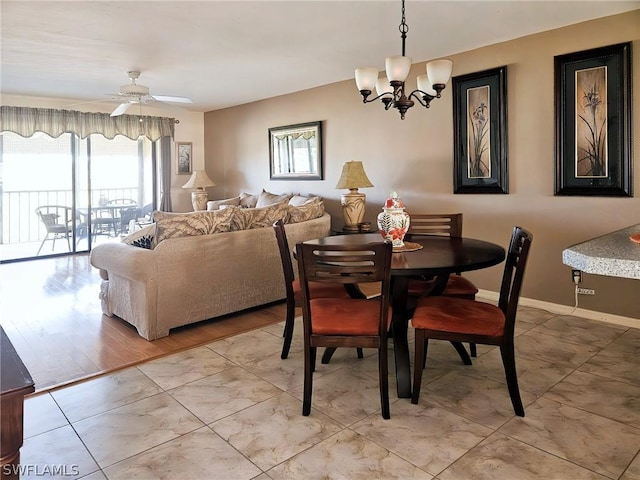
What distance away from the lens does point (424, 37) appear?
3803 millimetres

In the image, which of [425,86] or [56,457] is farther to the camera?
[425,86]

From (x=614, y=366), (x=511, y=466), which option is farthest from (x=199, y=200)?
(x=511, y=466)

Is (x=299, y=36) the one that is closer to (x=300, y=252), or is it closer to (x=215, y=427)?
(x=300, y=252)

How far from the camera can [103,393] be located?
2461 mm

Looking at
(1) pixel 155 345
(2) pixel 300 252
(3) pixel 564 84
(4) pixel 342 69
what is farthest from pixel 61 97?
(3) pixel 564 84

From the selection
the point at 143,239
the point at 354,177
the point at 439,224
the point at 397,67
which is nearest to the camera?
the point at 397,67

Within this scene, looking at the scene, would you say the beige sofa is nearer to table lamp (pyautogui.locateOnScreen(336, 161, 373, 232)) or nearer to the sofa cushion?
the sofa cushion

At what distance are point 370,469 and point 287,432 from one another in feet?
1.49

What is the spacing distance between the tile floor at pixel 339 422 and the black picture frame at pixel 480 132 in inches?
69.2

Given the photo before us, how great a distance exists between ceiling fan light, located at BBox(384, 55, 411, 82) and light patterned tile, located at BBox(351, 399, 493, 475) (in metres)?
1.87

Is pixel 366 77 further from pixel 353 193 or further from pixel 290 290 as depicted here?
pixel 353 193

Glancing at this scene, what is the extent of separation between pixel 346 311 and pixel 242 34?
102 inches

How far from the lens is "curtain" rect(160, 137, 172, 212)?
754 cm

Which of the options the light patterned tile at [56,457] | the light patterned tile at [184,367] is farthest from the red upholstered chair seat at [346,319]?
the light patterned tile at [56,457]
